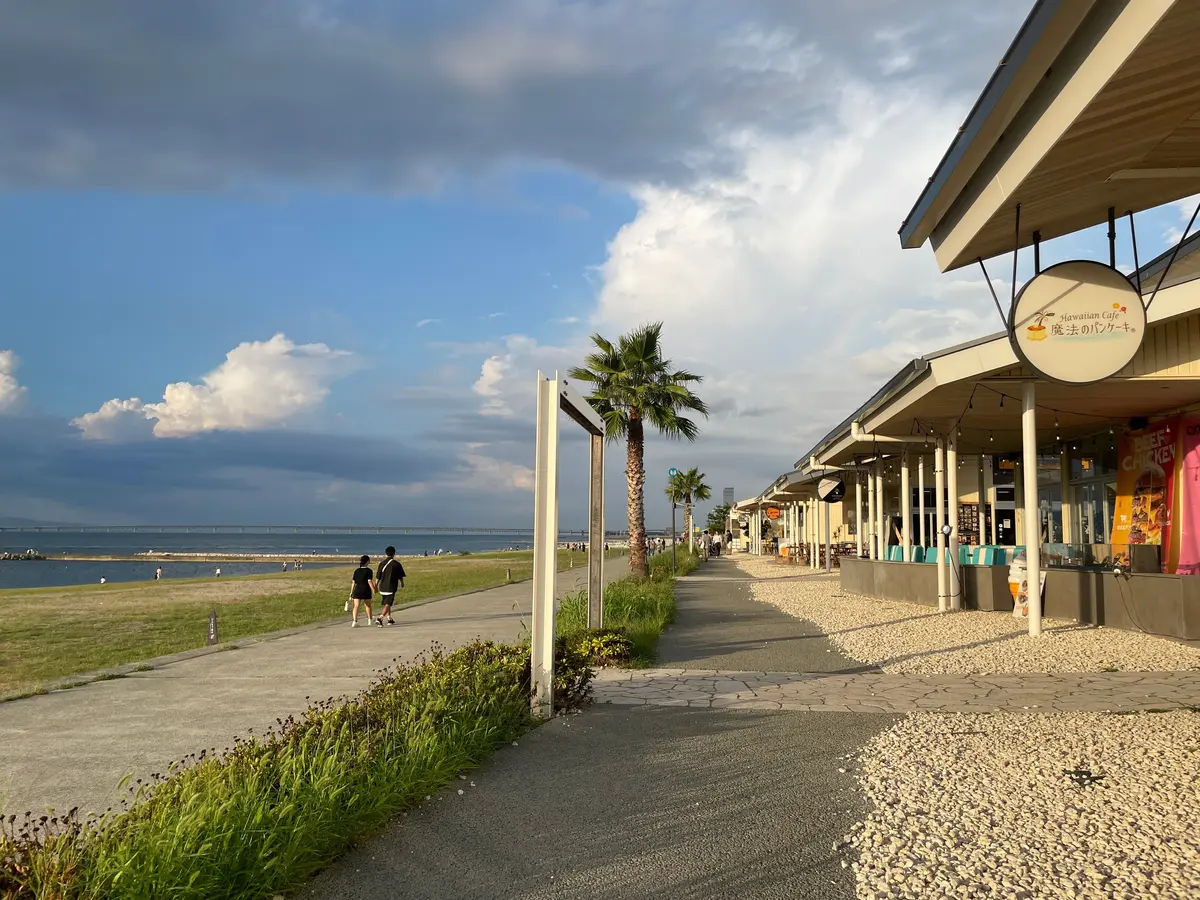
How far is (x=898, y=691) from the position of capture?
8711 millimetres

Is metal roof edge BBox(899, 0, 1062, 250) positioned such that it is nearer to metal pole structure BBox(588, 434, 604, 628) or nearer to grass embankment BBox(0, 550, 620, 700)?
metal pole structure BBox(588, 434, 604, 628)

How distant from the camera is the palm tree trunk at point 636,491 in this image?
25.9m

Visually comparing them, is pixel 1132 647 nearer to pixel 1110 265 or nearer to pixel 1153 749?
pixel 1153 749

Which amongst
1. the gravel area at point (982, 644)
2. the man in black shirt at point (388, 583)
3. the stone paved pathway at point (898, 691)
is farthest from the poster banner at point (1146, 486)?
the man in black shirt at point (388, 583)

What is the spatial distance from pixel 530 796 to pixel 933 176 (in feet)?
12.6

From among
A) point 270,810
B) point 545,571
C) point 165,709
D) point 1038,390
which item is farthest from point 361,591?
point 270,810

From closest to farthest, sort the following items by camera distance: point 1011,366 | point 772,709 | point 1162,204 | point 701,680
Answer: point 1162,204, point 772,709, point 701,680, point 1011,366

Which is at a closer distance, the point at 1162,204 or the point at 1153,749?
the point at 1162,204

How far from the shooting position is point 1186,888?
3734 millimetres

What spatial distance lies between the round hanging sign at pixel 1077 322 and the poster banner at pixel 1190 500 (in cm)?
1067

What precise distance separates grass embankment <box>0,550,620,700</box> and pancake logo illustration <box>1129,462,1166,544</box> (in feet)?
50.3

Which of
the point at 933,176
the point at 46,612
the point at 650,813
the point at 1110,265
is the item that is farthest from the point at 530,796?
the point at 46,612

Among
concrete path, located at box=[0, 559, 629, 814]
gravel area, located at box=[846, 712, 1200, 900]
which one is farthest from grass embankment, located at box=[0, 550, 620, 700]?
gravel area, located at box=[846, 712, 1200, 900]

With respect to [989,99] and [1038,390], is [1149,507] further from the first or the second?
[989,99]
